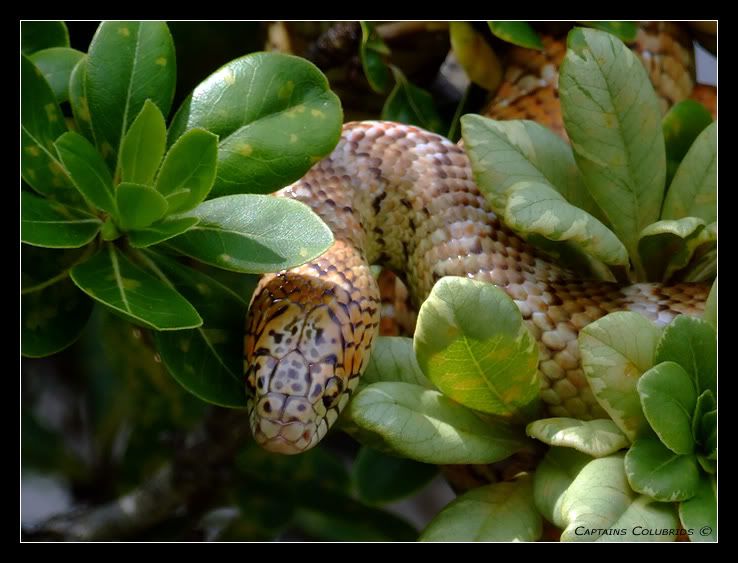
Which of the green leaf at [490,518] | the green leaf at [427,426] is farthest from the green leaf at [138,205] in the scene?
the green leaf at [490,518]

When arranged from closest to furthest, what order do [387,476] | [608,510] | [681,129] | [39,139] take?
[608,510]
[39,139]
[681,129]
[387,476]

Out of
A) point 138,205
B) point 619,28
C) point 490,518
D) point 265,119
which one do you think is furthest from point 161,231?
point 619,28

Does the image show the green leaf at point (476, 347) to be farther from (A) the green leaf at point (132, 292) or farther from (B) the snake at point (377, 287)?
(A) the green leaf at point (132, 292)

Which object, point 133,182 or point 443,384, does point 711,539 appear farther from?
point 133,182


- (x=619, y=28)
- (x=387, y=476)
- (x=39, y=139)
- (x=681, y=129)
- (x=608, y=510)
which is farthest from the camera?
(x=387, y=476)

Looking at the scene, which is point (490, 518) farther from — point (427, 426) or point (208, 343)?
point (208, 343)

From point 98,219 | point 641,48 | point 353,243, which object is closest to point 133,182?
point 98,219
